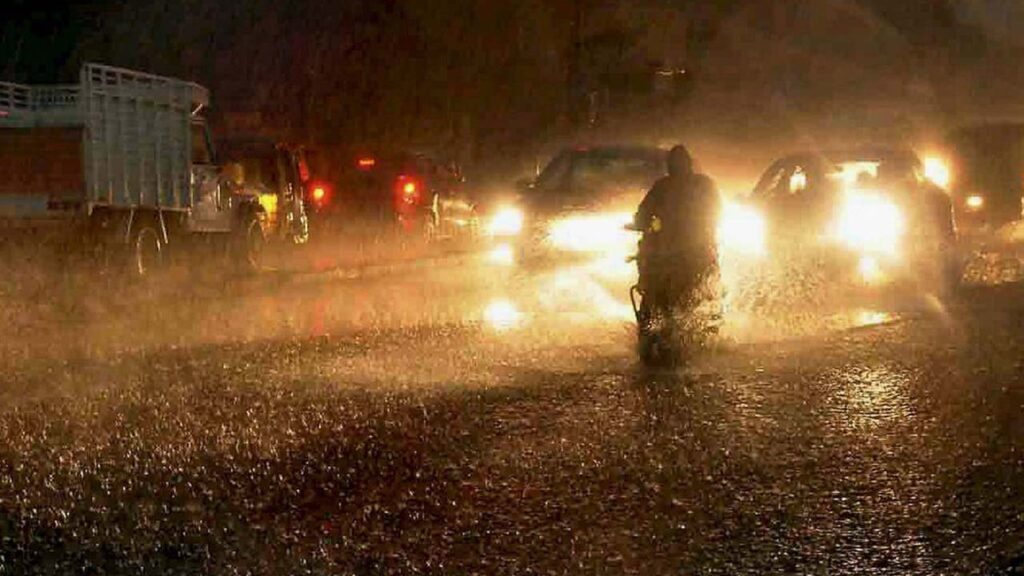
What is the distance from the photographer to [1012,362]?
12.2 meters

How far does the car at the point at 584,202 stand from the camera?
21.0 meters

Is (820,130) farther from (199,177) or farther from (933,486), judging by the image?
(933,486)

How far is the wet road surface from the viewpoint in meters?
6.63

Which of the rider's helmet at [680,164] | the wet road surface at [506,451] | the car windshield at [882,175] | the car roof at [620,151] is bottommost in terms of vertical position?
the wet road surface at [506,451]

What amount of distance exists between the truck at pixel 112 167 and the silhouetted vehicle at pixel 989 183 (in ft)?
50.8

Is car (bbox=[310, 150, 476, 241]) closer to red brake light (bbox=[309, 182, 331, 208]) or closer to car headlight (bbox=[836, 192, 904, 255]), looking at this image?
red brake light (bbox=[309, 182, 331, 208])

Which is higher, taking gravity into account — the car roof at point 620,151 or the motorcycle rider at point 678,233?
the car roof at point 620,151

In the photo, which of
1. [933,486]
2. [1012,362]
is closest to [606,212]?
[1012,362]

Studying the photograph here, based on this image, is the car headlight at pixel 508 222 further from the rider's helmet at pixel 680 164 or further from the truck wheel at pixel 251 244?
the rider's helmet at pixel 680 164

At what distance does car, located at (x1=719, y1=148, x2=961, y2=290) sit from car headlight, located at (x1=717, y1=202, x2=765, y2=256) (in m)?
0.01

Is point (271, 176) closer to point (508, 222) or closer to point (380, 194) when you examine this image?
point (508, 222)

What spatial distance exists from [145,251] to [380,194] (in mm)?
8480

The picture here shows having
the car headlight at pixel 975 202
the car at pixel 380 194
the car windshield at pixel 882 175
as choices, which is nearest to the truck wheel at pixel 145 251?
the car at pixel 380 194

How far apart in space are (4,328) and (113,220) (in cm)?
282
